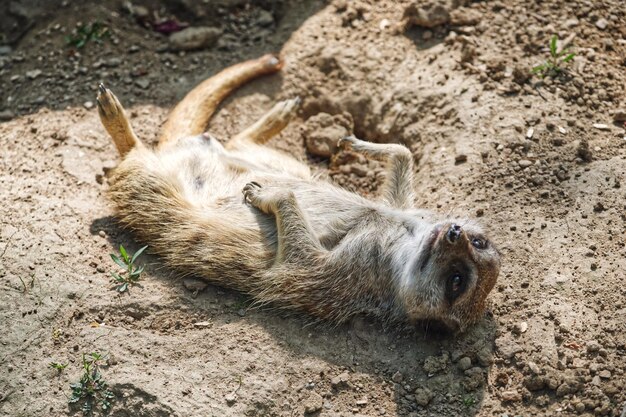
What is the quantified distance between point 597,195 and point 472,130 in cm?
103

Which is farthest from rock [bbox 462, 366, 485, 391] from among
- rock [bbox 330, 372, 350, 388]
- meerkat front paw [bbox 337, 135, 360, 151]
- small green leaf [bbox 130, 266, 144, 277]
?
small green leaf [bbox 130, 266, 144, 277]

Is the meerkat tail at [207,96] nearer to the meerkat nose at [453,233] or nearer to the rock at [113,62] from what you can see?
the rock at [113,62]

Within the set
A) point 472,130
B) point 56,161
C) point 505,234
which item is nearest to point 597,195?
point 505,234

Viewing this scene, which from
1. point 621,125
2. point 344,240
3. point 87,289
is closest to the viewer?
point 87,289

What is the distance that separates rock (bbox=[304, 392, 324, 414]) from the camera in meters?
4.02

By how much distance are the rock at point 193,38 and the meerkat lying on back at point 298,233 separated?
Answer: 1.34 metres

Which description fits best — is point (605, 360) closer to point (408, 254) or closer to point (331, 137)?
point (408, 254)

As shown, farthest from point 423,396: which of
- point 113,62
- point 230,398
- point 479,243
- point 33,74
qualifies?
point 33,74

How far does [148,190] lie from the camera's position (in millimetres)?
4875

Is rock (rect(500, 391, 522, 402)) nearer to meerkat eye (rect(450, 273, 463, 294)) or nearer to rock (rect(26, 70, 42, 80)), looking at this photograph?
meerkat eye (rect(450, 273, 463, 294))

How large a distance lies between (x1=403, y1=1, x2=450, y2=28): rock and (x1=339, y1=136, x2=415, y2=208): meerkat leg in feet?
4.48

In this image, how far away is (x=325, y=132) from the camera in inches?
233

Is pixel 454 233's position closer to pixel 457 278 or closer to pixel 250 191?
pixel 457 278

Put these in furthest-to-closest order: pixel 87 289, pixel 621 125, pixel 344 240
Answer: pixel 621 125 → pixel 344 240 → pixel 87 289
